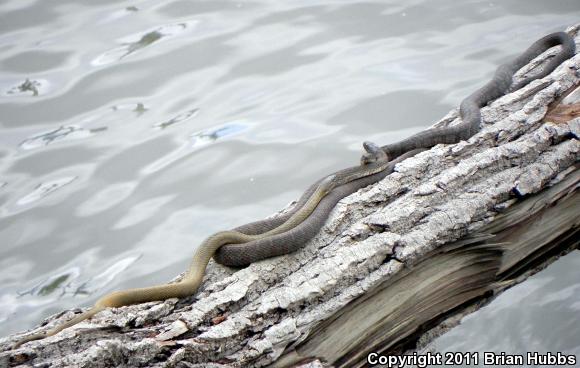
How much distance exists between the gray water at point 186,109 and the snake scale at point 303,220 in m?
2.22

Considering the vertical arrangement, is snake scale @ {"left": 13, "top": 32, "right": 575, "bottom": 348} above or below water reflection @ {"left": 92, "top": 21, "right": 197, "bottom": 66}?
below

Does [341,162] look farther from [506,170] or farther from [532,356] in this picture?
[506,170]

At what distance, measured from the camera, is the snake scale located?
4.07 m

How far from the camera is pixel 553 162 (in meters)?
4.58

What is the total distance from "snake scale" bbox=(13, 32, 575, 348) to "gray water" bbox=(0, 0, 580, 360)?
7.28 feet

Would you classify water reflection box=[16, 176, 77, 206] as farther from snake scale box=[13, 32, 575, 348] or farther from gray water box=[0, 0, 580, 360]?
snake scale box=[13, 32, 575, 348]

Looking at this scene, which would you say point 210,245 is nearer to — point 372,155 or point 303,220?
point 303,220

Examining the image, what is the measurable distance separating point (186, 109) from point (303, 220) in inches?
228

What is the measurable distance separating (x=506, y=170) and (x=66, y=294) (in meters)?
5.00

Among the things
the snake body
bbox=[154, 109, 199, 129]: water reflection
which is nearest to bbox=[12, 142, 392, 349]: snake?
the snake body

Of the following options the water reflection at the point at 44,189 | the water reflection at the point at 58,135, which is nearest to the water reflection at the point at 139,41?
the water reflection at the point at 58,135

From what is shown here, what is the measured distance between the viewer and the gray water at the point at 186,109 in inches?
324

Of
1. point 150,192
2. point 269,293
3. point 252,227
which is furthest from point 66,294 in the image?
point 269,293

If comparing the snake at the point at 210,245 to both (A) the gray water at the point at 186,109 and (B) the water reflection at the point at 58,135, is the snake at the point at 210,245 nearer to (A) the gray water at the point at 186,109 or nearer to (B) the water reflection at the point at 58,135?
(A) the gray water at the point at 186,109
